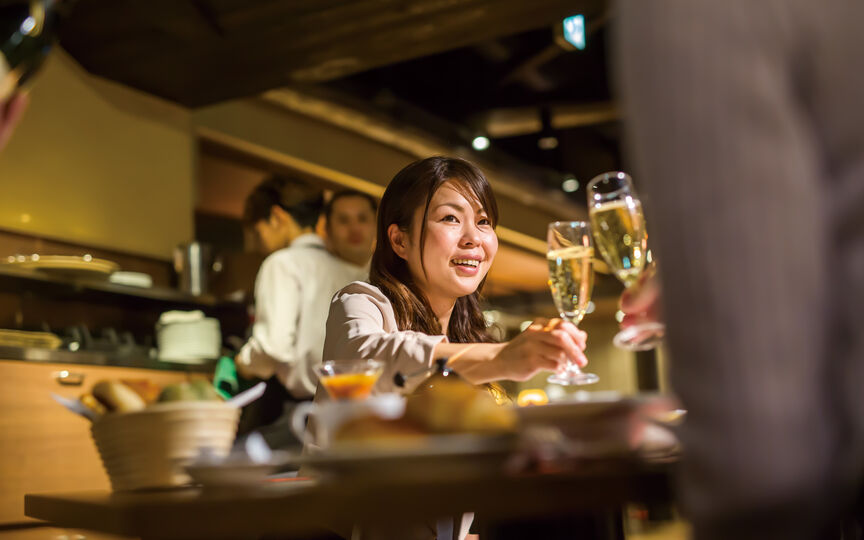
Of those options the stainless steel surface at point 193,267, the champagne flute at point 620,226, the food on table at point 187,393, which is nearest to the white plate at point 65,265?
the stainless steel surface at point 193,267

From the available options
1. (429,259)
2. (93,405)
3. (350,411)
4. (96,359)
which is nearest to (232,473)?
(350,411)

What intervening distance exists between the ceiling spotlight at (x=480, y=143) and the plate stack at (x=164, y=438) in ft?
22.2

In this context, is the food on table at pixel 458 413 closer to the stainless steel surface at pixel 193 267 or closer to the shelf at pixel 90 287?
the shelf at pixel 90 287

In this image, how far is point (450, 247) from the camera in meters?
1.98

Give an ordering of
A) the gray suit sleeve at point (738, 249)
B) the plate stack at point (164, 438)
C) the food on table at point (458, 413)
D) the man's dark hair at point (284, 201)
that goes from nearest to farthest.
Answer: the gray suit sleeve at point (738, 249) < the food on table at point (458, 413) < the plate stack at point (164, 438) < the man's dark hair at point (284, 201)

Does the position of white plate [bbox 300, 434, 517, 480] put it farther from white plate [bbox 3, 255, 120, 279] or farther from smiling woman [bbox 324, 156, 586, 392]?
white plate [bbox 3, 255, 120, 279]

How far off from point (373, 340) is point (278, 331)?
85.2 inches

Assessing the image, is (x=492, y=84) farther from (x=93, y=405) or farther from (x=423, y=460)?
(x=423, y=460)

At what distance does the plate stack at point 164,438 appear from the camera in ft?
3.54

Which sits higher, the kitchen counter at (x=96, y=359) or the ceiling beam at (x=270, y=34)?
the ceiling beam at (x=270, y=34)

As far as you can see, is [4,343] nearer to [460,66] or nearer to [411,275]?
[411,275]

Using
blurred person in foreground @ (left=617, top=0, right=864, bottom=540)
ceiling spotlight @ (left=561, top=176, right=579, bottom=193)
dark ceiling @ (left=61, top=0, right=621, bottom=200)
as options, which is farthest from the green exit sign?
ceiling spotlight @ (left=561, top=176, right=579, bottom=193)

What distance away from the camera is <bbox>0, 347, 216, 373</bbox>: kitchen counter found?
349cm

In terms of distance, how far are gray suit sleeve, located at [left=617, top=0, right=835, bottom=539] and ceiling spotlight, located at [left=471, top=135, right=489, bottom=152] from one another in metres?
7.04
